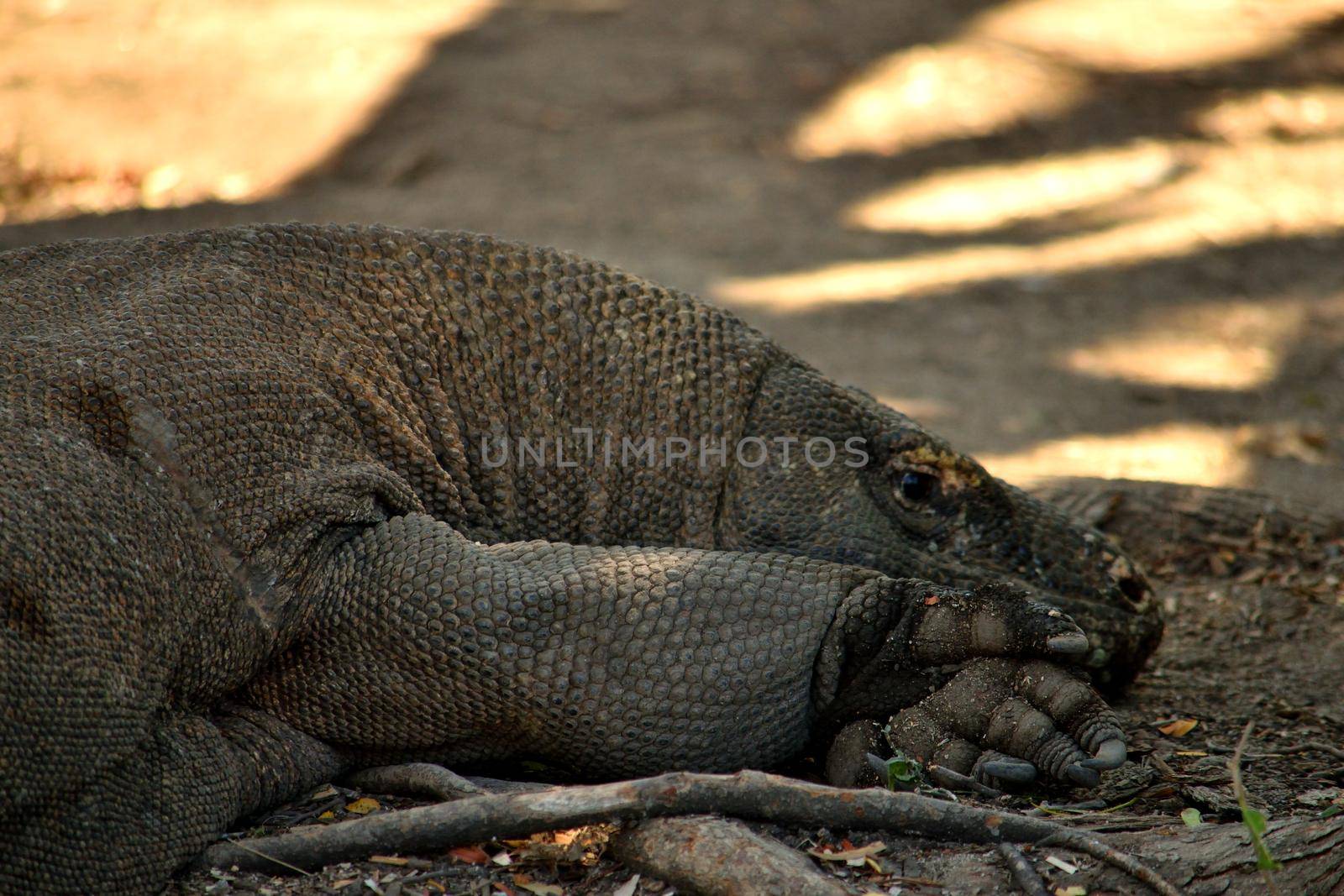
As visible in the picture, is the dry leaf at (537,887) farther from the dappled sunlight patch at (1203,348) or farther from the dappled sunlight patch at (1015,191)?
the dappled sunlight patch at (1015,191)

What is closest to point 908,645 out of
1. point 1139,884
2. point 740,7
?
point 1139,884

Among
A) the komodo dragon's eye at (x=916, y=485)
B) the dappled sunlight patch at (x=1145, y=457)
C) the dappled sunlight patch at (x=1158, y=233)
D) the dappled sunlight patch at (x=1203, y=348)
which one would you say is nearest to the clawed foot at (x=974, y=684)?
the komodo dragon's eye at (x=916, y=485)

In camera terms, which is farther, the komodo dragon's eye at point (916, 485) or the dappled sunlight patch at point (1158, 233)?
A: the dappled sunlight patch at point (1158, 233)

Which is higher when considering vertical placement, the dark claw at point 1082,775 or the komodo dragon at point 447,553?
the komodo dragon at point 447,553

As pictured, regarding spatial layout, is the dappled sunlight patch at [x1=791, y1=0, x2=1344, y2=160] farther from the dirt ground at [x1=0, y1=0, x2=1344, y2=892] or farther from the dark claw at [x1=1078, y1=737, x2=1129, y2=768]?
the dark claw at [x1=1078, y1=737, x2=1129, y2=768]

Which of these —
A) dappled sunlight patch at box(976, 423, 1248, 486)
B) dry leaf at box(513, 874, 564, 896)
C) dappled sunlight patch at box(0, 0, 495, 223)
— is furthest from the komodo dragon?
dappled sunlight patch at box(0, 0, 495, 223)

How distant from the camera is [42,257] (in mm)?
2871

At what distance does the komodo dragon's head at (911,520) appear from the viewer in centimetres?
298

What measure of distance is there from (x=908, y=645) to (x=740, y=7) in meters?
8.48

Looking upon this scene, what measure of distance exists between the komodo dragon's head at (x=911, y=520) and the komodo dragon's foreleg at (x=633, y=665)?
319 mm

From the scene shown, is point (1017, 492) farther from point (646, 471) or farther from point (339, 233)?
point (339, 233)

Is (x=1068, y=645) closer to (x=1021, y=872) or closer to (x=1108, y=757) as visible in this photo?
(x=1108, y=757)

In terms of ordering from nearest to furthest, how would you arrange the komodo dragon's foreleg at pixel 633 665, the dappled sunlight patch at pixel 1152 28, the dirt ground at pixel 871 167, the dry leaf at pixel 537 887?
1. the dry leaf at pixel 537 887
2. the komodo dragon's foreleg at pixel 633 665
3. the dirt ground at pixel 871 167
4. the dappled sunlight patch at pixel 1152 28

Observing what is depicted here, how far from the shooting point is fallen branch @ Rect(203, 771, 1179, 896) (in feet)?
7.18
